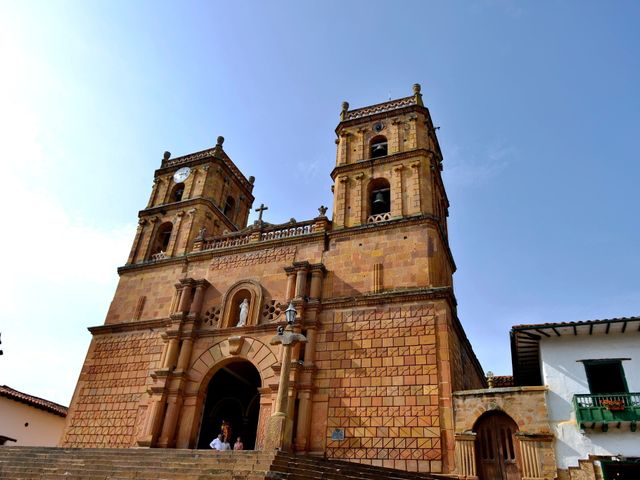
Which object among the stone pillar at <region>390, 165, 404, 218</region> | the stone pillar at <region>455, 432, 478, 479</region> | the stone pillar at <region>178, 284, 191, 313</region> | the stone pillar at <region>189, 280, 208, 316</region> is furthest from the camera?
the stone pillar at <region>178, 284, 191, 313</region>

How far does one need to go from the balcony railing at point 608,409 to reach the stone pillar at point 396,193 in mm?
9279

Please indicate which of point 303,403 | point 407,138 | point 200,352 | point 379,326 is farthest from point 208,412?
point 407,138

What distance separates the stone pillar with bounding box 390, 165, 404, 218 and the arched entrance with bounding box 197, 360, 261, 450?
8.65m

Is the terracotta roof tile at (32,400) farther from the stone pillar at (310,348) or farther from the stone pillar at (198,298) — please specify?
the stone pillar at (310,348)

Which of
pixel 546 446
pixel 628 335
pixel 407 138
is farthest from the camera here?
pixel 407 138

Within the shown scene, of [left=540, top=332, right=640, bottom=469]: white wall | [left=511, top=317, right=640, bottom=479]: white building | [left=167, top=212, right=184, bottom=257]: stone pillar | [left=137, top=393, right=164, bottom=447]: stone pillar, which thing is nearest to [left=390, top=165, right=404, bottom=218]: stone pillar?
[left=511, top=317, right=640, bottom=479]: white building

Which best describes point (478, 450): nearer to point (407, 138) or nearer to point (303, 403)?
point (303, 403)

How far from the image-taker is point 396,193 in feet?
66.9

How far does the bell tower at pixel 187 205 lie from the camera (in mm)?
24250

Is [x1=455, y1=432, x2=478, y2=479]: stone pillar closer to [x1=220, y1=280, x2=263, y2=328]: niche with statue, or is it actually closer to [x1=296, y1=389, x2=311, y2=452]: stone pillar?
[x1=296, y1=389, x2=311, y2=452]: stone pillar

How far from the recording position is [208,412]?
21.0 m

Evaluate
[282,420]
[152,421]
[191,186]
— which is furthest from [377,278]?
[191,186]

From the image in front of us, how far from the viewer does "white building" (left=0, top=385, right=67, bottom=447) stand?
24.7 meters

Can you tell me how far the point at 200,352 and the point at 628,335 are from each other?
14.6m
